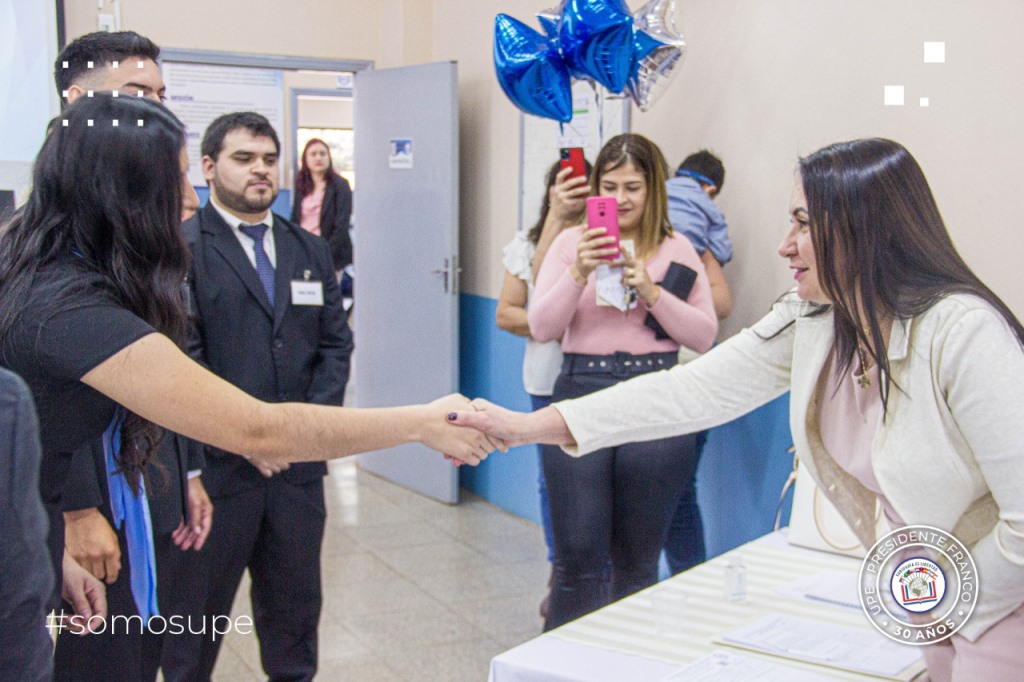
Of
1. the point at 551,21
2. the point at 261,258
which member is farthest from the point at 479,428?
the point at 551,21

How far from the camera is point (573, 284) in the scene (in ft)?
9.10

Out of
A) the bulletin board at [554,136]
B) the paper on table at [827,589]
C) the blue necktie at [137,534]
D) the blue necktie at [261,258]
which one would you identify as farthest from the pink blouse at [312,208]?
the paper on table at [827,589]

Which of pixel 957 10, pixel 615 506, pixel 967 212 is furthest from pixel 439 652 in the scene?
pixel 957 10

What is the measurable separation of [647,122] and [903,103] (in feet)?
3.90

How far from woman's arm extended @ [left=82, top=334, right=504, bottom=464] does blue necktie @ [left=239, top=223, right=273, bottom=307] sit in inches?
37.7

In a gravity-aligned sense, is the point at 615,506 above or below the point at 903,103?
below

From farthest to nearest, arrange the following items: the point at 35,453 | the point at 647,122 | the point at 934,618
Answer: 1. the point at 647,122
2. the point at 934,618
3. the point at 35,453

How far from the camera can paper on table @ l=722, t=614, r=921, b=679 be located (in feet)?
5.08

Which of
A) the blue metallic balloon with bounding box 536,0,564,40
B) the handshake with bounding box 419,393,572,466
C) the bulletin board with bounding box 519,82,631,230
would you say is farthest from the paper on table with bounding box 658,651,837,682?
the bulletin board with bounding box 519,82,631,230

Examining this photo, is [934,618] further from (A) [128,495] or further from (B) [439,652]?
(B) [439,652]

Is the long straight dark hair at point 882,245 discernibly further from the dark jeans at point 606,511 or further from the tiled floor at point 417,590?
the tiled floor at point 417,590

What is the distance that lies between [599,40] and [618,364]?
897 mm

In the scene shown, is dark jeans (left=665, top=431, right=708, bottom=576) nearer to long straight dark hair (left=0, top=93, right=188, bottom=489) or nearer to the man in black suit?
the man in black suit

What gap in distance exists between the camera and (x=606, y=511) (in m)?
2.68
